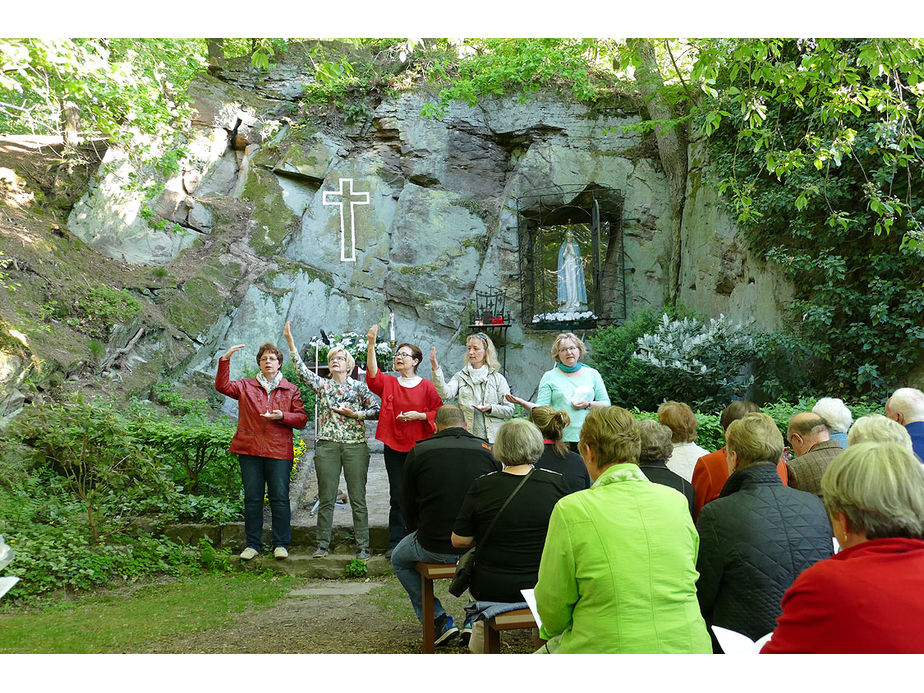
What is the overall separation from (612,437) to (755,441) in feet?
1.91

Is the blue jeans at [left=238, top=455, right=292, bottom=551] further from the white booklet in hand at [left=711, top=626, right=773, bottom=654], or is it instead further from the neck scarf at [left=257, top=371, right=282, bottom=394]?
the white booklet in hand at [left=711, top=626, right=773, bottom=654]

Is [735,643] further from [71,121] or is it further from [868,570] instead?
[71,121]

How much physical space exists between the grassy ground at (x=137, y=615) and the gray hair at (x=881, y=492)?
12.1ft

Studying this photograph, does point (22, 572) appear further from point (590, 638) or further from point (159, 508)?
point (590, 638)

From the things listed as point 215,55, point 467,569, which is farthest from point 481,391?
point 215,55

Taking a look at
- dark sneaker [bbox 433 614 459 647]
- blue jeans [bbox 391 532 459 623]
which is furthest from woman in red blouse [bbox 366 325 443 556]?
dark sneaker [bbox 433 614 459 647]

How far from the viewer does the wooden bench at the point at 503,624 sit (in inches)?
113

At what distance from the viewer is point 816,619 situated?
1.62 meters

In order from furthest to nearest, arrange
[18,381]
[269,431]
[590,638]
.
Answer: [18,381] → [269,431] → [590,638]

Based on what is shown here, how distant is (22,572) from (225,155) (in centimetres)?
1003

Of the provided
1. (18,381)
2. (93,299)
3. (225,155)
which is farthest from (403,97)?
(18,381)

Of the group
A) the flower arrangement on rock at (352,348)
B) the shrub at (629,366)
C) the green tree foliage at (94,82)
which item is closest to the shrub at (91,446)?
the green tree foliage at (94,82)

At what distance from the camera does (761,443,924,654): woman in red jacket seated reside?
5.05 ft

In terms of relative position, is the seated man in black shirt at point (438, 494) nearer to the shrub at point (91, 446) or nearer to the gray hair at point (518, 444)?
the gray hair at point (518, 444)
